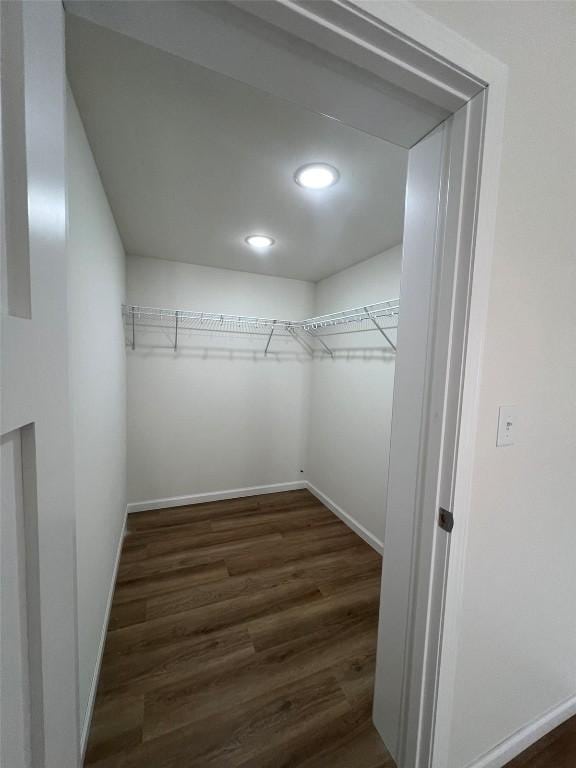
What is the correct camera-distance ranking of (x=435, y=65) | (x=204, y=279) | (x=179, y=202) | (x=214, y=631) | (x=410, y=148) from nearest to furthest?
(x=435, y=65) → (x=410, y=148) → (x=214, y=631) → (x=179, y=202) → (x=204, y=279)

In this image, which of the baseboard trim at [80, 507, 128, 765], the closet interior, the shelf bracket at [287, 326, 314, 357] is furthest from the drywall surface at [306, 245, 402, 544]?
the baseboard trim at [80, 507, 128, 765]

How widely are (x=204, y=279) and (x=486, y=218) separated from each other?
97.2 inches

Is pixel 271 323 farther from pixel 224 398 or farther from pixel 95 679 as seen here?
pixel 95 679

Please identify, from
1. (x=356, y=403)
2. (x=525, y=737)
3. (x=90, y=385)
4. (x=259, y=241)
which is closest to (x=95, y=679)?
(x=90, y=385)

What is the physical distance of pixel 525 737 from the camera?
1.07 metres

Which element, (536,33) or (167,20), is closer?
(167,20)

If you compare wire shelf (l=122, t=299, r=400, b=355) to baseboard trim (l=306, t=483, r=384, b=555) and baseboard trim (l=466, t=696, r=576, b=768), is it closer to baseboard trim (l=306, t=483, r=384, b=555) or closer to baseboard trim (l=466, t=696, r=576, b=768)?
baseboard trim (l=306, t=483, r=384, b=555)

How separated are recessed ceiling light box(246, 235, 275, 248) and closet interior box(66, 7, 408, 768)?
0.03 meters

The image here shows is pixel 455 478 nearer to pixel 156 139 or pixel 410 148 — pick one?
pixel 410 148

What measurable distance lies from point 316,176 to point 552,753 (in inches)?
98.5

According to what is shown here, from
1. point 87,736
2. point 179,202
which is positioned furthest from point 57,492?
point 179,202

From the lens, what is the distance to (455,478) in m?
0.77

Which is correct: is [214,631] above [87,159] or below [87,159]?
below

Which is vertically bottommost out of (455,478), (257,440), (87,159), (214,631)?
(214,631)
